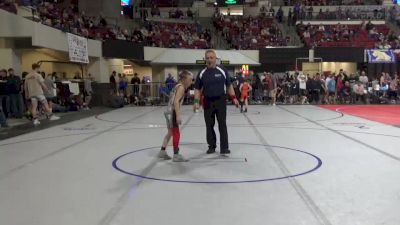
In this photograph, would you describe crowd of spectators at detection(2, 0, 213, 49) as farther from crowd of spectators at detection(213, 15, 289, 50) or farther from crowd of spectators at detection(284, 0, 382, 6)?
crowd of spectators at detection(284, 0, 382, 6)

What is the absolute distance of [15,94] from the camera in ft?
48.4

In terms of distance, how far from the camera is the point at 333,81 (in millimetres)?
22766

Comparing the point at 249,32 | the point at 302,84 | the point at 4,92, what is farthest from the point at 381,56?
the point at 4,92

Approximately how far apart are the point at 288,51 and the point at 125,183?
2424cm

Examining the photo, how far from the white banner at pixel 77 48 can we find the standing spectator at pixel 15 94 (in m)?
4.23

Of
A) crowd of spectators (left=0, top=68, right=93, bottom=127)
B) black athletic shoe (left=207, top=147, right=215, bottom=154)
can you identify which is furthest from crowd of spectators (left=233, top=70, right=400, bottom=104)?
black athletic shoe (left=207, top=147, right=215, bottom=154)

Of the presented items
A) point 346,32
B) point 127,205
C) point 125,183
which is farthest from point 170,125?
point 346,32

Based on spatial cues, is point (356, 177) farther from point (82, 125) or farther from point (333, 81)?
point (333, 81)

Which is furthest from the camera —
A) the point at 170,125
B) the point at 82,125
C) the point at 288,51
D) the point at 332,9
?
the point at 332,9

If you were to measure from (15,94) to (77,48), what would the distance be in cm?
555

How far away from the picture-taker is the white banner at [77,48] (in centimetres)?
1905

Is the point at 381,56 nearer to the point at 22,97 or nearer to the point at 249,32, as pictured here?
the point at 249,32

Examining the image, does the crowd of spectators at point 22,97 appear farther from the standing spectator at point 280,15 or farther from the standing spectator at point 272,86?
the standing spectator at point 280,15

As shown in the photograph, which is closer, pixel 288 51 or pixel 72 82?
pixel 72 82
